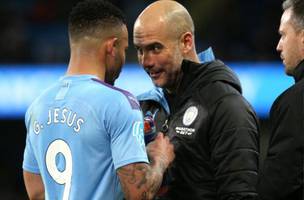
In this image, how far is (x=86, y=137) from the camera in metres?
2.70

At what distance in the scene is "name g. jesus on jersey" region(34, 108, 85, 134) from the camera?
272 cm

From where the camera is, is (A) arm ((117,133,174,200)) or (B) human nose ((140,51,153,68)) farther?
(B) human nose ((140,51,153,68))

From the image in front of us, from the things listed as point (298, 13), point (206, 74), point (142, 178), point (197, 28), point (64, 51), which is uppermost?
point (298, 13)

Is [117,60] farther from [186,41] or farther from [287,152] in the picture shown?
[287,152]

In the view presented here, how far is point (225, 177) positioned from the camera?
2916 millimetres

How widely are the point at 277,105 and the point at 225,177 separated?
460 mm

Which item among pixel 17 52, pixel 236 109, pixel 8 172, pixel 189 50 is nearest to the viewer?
pixel 236 109

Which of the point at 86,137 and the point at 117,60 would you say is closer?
the point at 86,137

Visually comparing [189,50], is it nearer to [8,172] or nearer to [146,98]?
[146,98]

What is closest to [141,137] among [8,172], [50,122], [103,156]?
[103,156]

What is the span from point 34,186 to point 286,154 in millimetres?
1149

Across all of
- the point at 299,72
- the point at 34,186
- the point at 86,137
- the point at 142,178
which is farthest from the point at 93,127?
the point at 299,72

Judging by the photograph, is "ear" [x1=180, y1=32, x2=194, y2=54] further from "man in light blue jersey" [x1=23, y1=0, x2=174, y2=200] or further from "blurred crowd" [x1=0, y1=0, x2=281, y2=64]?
"blurred crowd" [x1=0, y1=0, x2=281, y2=64]

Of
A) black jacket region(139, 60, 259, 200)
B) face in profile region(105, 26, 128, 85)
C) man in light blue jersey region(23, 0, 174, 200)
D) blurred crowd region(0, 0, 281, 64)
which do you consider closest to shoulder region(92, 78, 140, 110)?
man in light blue jersey region(23, 0, 174, 200)
